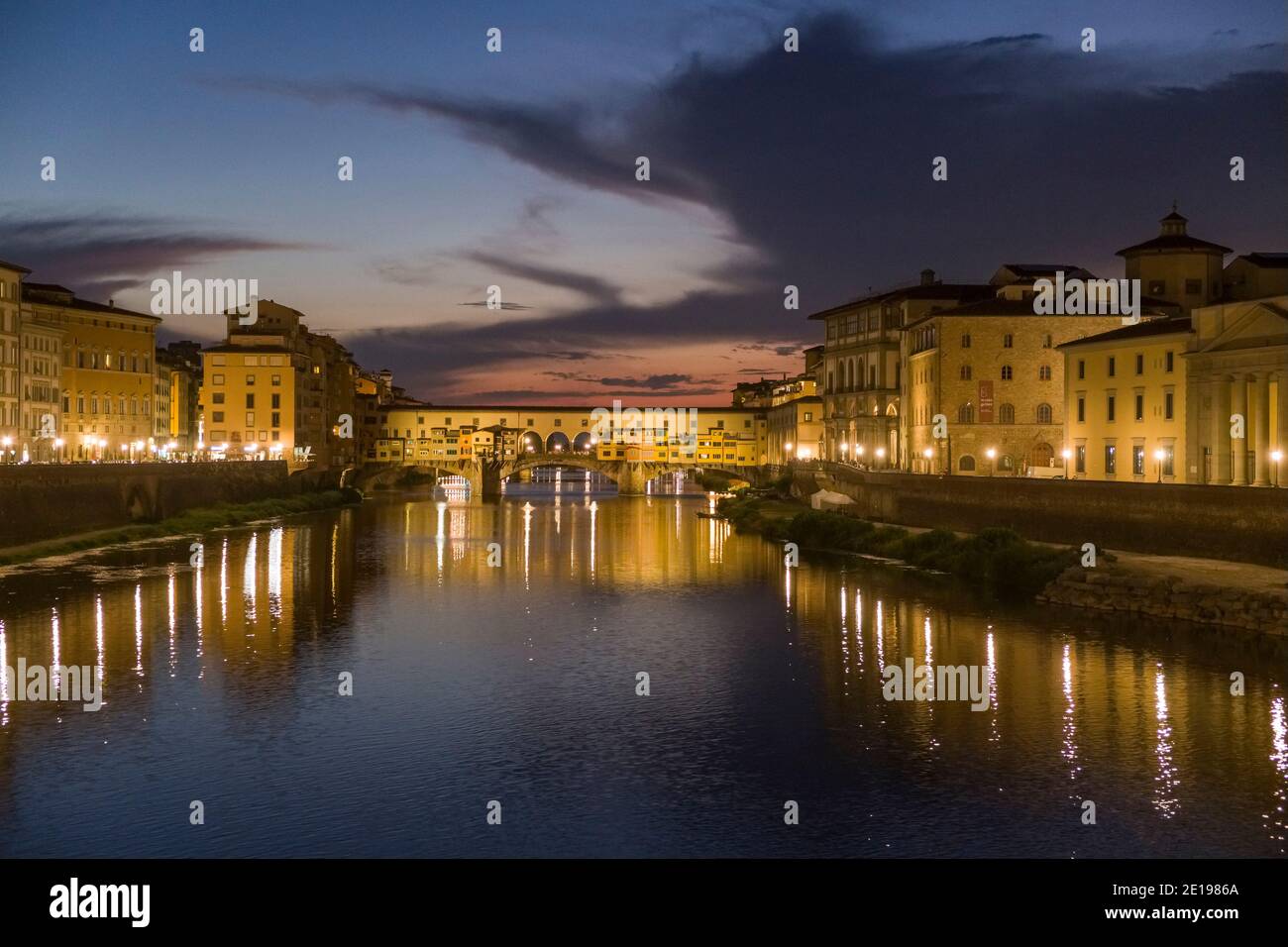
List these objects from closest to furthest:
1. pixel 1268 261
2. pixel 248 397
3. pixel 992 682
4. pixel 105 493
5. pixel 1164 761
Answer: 1. pixel 1164 761
2. pixel 992 682
3. pixel 105 493
4. pixel 1268 261
5. pixel 248 397

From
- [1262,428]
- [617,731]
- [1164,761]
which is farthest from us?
[1262,428]

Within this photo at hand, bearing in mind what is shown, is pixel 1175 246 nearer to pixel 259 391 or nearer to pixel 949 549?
pixel 949 549

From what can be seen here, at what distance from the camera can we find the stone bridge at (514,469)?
380ft

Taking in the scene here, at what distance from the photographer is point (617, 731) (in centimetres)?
2252

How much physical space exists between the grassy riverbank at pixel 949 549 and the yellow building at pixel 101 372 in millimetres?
46903

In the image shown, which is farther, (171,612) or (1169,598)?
(171,612)

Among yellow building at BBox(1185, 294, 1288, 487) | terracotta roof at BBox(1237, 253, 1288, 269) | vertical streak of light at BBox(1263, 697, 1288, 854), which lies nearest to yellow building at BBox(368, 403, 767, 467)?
terracotta roof at BBox(1237, 253, 1288, 269)

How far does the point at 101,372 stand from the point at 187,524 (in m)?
30.2

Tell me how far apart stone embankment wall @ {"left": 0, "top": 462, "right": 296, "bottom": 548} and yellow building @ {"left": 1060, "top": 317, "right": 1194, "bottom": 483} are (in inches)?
1720

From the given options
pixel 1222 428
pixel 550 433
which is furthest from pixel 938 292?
pixel 550 433

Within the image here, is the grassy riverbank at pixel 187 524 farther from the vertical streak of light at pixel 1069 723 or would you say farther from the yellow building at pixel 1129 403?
the yellow building at pixel 1129 403

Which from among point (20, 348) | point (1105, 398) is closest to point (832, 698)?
point (1105, 398)
